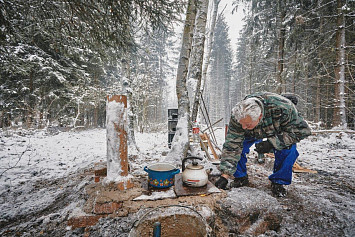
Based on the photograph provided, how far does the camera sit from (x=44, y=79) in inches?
311

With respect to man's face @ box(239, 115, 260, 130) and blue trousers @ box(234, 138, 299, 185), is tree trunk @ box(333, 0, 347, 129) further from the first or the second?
man's face @ box(239, 115, 260, 130)

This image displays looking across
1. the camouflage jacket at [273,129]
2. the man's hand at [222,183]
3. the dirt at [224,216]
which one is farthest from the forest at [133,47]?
the dirt at [224,216]

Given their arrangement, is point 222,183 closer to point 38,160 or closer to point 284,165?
point 284,165

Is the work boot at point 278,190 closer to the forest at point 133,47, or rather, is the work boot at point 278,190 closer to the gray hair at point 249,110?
the gray hair at point 249,110

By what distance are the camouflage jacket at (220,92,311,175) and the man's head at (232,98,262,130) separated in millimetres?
224

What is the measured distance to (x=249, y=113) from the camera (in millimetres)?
1963

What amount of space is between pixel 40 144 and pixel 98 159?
2.59 metres

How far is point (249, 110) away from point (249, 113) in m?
0.04

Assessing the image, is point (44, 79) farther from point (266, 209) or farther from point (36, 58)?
point (266, 209)

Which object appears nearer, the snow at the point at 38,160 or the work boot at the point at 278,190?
the work boot at the point at 278,190

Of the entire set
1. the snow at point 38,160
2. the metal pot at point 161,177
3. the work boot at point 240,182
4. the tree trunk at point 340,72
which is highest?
the tree trunk at point 340,72

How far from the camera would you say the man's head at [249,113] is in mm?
1957

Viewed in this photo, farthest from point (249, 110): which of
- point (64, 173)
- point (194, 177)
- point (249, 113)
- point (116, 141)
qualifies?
point (64, 173)

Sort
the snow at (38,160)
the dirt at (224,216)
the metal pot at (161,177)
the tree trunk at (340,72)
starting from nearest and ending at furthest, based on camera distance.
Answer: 1. the dirt at (224,216)
2. the metal pot at (161,177)
3. the snow at (38,160)
4. the tree trunk at (340,72)
